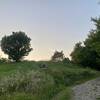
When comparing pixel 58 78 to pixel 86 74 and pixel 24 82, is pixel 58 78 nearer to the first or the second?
pixel 86 74

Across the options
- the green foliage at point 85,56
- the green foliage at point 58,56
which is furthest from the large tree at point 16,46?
the green foliage at point 85,56

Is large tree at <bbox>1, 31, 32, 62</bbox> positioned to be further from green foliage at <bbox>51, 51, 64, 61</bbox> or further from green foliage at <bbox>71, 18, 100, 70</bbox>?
green foliage at <bbox>71, 18, 100, 70</bbox>

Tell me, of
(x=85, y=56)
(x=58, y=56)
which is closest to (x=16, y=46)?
(x=58, y=56)

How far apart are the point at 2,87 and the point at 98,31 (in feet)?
63.6

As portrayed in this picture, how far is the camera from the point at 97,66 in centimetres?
6369

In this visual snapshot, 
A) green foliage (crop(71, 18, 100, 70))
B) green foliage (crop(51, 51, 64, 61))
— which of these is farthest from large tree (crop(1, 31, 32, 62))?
green foliage (crop(71, 18, 100, 70))

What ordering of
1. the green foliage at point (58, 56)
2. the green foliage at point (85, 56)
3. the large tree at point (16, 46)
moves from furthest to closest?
the green foliage at point (58, 56), the large tree at point (16, 46), the green foliage at point (85, 56)

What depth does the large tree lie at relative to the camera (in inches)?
2753

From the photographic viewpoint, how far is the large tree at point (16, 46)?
229 feet

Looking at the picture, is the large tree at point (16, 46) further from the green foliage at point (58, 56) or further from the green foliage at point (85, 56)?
the green foliage at point (85, 56)

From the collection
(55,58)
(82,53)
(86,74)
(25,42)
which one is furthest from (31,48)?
(86,74)

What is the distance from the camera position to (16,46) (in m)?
70.4

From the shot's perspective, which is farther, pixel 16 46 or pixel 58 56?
pixel 58 56

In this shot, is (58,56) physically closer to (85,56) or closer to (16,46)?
(16,46)
